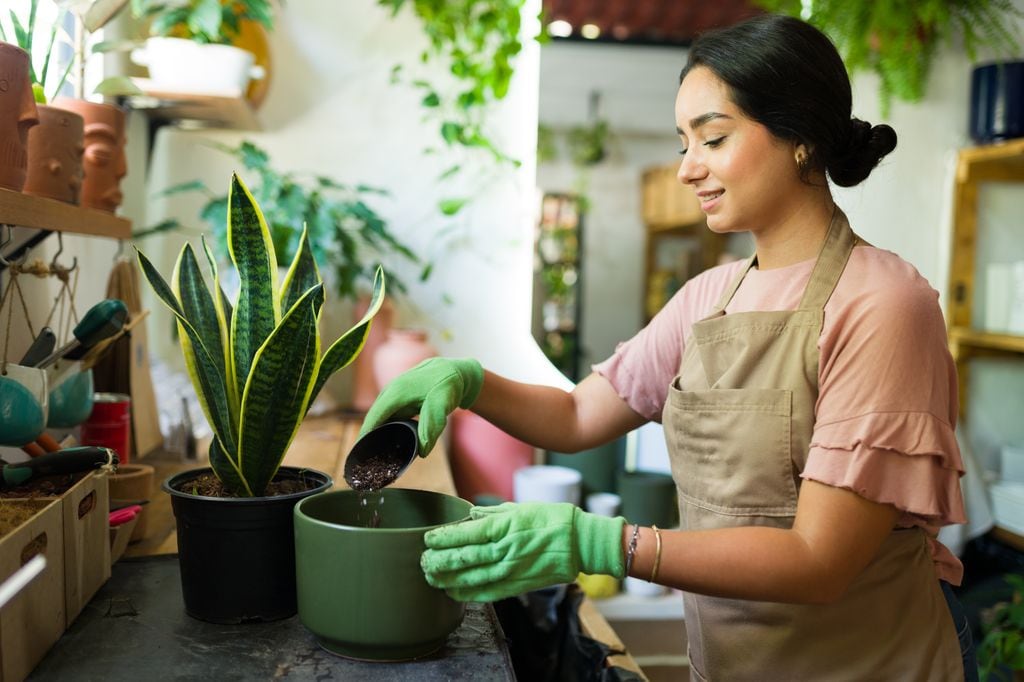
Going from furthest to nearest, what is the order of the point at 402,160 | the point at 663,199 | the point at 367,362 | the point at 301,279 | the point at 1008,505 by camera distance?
the point at 663,199, the point at 402,160, the point at 1008,505, the point at 367,362, the point at 301,279

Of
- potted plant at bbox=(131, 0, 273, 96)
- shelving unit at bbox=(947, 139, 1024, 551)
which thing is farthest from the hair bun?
shelving unit at bbox=(947, 139, 1024, 551)

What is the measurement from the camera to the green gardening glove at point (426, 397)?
1075 millimetres

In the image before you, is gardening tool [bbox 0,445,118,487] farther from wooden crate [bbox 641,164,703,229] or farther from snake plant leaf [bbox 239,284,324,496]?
wooden crate [bbox 641,164,703,229]

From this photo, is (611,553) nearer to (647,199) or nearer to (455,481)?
(455,481)

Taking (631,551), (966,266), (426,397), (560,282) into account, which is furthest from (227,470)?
(966,266)

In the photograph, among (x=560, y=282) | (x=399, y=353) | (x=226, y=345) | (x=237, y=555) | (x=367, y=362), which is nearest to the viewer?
(x=237, y=555)

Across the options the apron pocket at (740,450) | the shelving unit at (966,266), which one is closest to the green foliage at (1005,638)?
the shelving unit at (966,266)

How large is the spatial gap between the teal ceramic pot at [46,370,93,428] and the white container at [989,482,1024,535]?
2526mm

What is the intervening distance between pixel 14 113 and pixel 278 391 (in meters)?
0.46

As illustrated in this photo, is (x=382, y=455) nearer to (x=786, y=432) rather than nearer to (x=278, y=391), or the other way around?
(x=278, y=391)

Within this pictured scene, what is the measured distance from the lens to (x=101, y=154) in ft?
4.83

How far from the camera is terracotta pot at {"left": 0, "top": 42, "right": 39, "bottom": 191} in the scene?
3.25 feet

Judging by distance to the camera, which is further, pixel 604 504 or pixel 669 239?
pixel 669 239

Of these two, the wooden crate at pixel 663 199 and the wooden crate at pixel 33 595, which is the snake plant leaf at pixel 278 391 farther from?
the wooden crate at pixel 663 199
